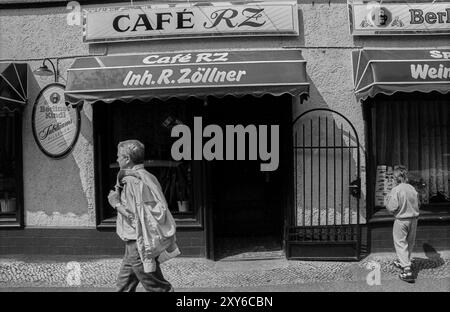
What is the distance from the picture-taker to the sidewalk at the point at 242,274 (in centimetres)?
564

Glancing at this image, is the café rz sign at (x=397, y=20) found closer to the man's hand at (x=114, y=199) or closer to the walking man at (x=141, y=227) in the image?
Result: the walking man at (x=141, y=227)

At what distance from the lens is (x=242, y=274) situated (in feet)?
19.5

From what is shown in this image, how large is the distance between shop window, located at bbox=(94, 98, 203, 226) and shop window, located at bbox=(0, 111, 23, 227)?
130cm

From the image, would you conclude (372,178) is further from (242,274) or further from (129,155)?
(129,155)

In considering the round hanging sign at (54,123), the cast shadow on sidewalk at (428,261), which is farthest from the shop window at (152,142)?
the cast shadow on sidewalk at (428,261)

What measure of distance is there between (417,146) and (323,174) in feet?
5.40

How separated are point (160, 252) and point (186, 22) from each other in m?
3.89

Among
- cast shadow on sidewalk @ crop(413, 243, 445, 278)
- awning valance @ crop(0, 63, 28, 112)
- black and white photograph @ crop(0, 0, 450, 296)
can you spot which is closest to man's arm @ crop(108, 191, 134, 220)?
black and white photograph @ crop(0, 0, 450, 296)

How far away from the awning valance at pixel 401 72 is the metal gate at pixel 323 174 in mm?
670

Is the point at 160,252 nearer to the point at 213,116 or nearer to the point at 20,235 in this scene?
the point at 213,116

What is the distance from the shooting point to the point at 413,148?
6836 millimetres

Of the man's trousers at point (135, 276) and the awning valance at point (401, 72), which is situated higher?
the awning valance at point (401, 72)

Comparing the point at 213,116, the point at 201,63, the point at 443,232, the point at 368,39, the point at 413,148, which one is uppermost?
the point at 368,39

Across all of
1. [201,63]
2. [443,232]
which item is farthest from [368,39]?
[443,232]
